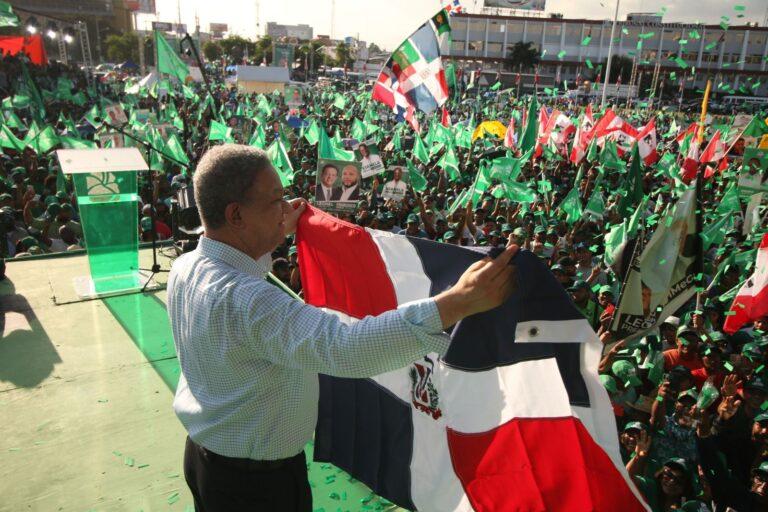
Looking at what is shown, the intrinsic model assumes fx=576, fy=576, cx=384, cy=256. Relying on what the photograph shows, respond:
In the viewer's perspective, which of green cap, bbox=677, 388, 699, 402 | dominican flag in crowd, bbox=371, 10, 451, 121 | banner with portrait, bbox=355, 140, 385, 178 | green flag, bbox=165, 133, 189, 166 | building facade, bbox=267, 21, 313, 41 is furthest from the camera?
building facade, bbox=267, 21, 313, 41

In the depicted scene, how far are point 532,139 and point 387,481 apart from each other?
1140cm

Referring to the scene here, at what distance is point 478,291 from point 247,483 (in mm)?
954

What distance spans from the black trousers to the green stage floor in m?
1.47

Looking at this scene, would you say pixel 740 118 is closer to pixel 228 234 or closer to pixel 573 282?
pixel 573 282

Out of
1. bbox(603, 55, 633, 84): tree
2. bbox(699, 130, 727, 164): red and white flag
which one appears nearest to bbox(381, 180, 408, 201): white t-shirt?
bbox(699, 130, 727, 164): red and white flag

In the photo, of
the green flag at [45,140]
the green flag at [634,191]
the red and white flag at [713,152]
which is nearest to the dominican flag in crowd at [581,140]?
the red and white flag at [713,152]

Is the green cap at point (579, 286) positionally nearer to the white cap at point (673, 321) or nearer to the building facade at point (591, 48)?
the white cap at point (673, 321)

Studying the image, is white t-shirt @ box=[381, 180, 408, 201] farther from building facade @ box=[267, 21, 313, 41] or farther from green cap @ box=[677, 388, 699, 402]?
building facade @ box=[267, 21, 313, 41]

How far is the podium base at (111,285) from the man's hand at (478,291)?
218 inches

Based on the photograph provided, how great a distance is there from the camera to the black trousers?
1753 mm

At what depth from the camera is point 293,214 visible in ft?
8.51

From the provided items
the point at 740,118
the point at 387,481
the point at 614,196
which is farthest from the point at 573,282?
the point at 740,118

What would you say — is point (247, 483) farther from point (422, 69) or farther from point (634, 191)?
point (422, 69)

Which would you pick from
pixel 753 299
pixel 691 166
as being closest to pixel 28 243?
pixel 753 299
